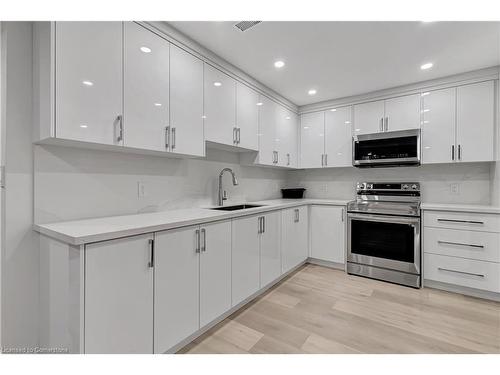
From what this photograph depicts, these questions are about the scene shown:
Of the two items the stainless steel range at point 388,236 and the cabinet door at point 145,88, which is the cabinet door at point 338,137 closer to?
the stainless steel range at point 388,236

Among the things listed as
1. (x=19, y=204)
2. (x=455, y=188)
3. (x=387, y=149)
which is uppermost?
(x=387, y=149)

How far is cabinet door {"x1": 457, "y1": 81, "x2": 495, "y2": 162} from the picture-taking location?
2562 millimetres

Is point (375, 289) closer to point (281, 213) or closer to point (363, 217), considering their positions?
point (363, 217)

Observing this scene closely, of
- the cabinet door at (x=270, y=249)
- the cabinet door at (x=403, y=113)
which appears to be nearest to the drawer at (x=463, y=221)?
the cabinet door at (x=403, y=113)

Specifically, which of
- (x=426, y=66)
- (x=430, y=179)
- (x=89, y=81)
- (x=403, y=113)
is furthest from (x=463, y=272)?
(x=89, y=81)

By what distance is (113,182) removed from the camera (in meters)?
1.81

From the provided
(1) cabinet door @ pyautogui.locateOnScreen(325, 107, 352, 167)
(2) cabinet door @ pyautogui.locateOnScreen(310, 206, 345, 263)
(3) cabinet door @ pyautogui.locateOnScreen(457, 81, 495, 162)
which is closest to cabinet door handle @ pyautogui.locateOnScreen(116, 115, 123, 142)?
(2) cabinet door @ pyautogui.locateOnScreen(310, 206, 345, 263)

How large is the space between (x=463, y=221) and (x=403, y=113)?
142cm

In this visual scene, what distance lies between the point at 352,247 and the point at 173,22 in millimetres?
3017

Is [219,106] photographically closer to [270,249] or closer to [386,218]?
[270,249]

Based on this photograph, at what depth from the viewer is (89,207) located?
5.47ft

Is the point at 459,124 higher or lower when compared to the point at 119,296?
higher

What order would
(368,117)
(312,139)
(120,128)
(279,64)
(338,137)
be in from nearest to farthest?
(120,128), (279,64), (368,117), (338,137), (312,139)

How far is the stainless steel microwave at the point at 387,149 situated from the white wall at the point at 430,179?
0.32 meters
